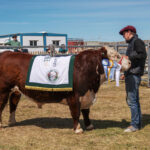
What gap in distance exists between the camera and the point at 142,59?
5.08 m

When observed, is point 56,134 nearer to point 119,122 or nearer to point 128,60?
point 119,122

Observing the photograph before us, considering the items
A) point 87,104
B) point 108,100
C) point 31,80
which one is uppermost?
point 31,80

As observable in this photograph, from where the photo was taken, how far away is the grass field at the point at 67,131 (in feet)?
15.4

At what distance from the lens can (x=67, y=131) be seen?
18.1 feet

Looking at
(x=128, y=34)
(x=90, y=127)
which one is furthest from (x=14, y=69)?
(x=128, y=34)

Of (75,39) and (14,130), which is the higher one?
(75,39)

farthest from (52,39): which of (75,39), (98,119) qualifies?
(98,119)

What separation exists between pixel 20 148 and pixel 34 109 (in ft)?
9.73

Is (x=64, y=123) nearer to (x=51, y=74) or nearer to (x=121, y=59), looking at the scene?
(x=51, y=74)

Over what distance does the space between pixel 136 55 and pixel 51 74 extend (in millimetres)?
1626

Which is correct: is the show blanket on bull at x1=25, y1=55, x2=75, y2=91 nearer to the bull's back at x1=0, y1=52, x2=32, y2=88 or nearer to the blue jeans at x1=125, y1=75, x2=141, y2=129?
the bull's back at x1=0, y1=52, x2=32, y2=88

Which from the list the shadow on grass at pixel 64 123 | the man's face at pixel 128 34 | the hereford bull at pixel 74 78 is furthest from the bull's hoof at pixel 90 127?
the man's face at pixel 128 34

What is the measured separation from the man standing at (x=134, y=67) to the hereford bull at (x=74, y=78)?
0.19 metres

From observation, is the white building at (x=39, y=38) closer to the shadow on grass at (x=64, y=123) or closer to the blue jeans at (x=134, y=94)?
the shadow on grass at (x=64, y=123)
